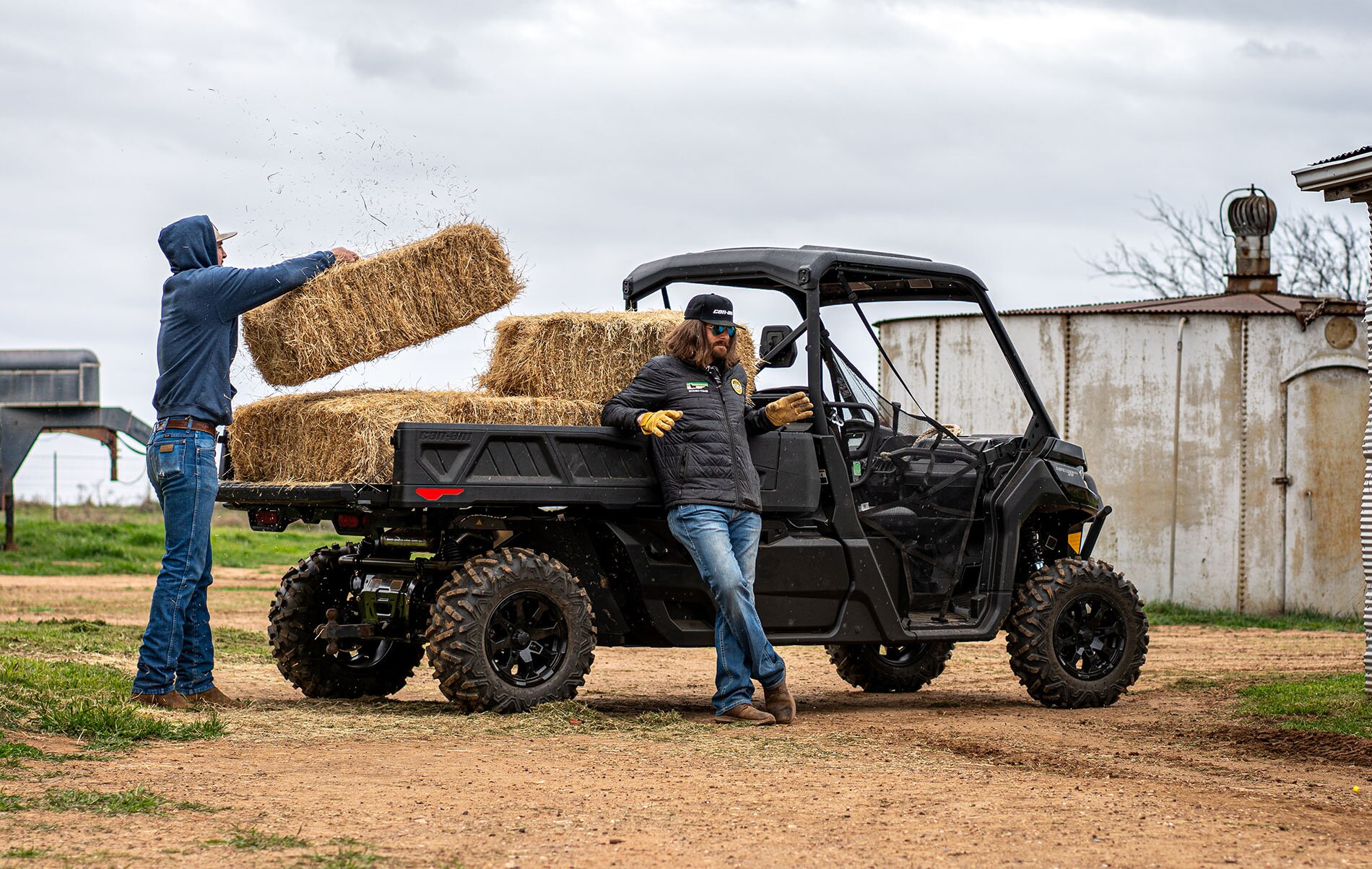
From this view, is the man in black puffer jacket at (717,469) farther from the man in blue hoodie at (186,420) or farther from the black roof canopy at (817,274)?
the man in blue hoodie at (186,420)

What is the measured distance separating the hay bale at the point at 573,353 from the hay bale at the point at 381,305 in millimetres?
295

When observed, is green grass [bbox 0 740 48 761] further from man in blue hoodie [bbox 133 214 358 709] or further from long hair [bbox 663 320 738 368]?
long hair [bbox 663 320 738 368]

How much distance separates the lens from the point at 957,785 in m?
6.14

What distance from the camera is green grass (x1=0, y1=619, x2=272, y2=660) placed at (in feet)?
33.4

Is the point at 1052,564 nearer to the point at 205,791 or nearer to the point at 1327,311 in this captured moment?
the point at 205,791

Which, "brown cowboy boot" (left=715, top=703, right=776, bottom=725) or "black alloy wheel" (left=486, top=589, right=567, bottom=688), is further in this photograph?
"brown cowboy boot" (left=715, top=703, right=776, bottom=725)

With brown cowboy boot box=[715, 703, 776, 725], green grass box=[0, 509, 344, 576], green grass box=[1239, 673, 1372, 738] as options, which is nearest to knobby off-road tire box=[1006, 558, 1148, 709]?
green grass box=[1239, 673, 1372, 738]

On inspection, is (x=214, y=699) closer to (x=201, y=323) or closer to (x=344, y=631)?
(x=344, y=631)

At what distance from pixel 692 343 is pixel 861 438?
51.6 inches

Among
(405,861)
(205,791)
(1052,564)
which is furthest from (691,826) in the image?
(1052,564)

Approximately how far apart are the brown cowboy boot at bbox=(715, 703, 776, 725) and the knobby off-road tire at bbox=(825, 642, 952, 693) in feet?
7.40

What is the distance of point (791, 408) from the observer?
7871mm

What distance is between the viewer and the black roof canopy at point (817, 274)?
8555 millimetres

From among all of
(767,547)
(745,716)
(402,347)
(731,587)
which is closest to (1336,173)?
(767,547)
